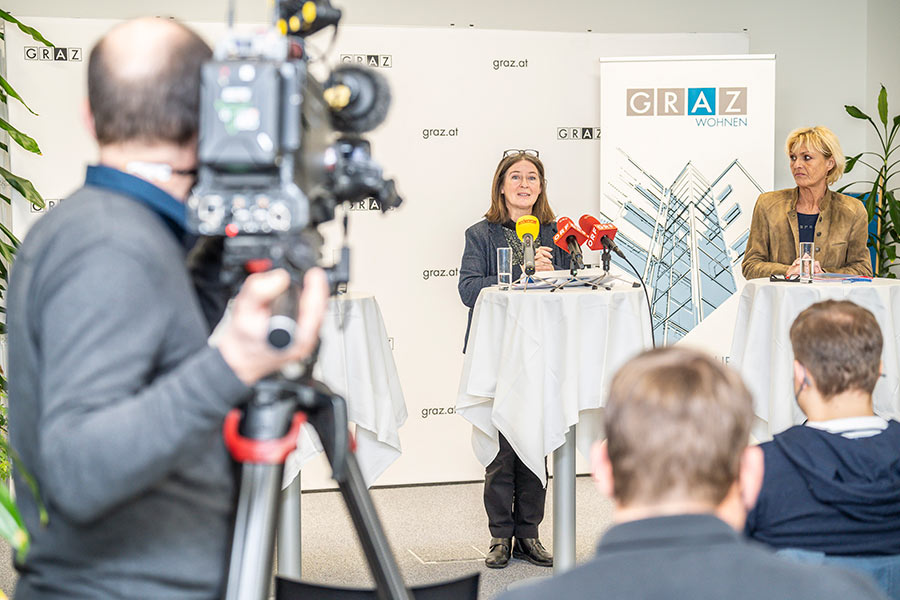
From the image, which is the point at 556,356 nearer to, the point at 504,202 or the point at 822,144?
the point at 504,202

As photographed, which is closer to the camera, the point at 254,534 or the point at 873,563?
the point at 254,534

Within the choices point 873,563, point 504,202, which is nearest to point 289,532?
point 873,563

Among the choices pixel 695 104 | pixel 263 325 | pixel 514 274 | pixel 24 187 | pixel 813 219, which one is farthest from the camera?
pixel 695 104

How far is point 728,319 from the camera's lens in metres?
4.90

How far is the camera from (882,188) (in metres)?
5.22

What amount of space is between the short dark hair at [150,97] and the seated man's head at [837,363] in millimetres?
1408

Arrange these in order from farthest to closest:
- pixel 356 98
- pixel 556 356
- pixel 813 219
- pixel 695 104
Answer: pixel 695 104 → pixel 813 219 → pixel 556 356 → pixel 356 98

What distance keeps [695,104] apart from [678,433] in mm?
4230

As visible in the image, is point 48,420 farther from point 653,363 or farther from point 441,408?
point 441,408

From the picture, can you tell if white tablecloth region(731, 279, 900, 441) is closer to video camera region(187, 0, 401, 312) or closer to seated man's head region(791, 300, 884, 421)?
seated man's head region(791, 300, 884, 421)

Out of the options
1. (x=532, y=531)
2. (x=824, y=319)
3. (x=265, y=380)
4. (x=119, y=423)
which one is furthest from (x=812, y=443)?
(x=532, y=531)

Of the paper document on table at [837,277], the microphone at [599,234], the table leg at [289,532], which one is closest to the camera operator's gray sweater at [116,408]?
the table leg at [289,532]

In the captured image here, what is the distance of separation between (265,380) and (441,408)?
13.5 ft

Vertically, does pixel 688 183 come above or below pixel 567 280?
above
